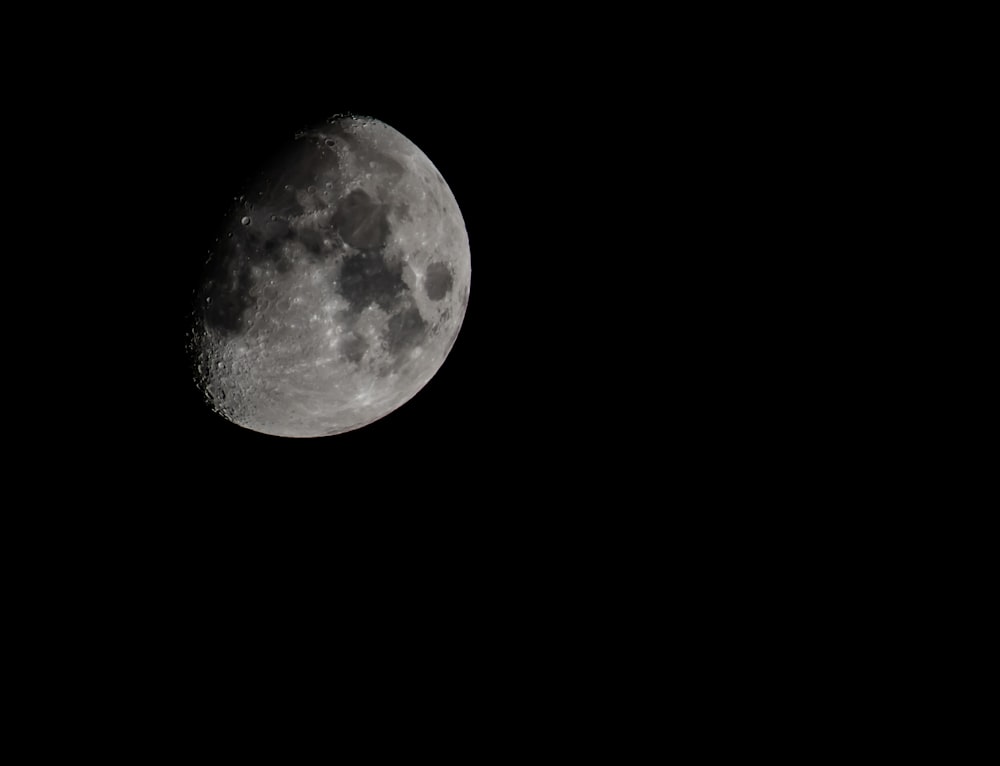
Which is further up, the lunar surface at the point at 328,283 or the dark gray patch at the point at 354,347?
the lunar surface at the point at 328,283

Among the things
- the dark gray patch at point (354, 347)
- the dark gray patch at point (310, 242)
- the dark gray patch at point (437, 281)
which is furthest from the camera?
the dark gray patch at point (437, 281)

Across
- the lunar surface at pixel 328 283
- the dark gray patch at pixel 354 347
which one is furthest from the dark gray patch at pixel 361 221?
the dark gray patch at pixel 354 347

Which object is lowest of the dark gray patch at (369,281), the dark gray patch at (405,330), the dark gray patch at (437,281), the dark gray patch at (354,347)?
the dark gray patch at (354,347)

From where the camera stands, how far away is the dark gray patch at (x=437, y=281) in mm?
2832

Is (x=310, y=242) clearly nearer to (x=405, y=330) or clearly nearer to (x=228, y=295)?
(x=228, y=295)

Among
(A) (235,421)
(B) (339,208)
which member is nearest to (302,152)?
(B) (339,208)

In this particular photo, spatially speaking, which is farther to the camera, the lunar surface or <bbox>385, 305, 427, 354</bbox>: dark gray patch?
<bbox>385, 305, 427, 354</bbox>: dark gray patch

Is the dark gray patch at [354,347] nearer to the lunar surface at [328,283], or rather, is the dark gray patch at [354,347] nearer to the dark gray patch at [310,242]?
the lunar surface at [328,283]

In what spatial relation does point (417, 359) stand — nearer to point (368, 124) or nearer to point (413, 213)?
point (413, 213)

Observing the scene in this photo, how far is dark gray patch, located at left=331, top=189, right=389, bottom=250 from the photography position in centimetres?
262

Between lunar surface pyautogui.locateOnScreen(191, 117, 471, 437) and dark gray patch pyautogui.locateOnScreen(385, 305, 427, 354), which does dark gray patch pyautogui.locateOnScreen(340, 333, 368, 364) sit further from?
dark gray patch pyautogui.locateOnScreen(385, 305, 427, 354)

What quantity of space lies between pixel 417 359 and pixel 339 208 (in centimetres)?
72

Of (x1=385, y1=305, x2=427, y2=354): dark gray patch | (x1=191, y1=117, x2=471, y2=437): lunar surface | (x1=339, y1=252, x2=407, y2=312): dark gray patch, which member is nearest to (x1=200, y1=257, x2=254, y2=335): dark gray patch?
(x1=191, y1=117, x2=471, y2=437): lunar surface

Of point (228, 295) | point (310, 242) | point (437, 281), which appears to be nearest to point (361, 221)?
point (310, 242)
